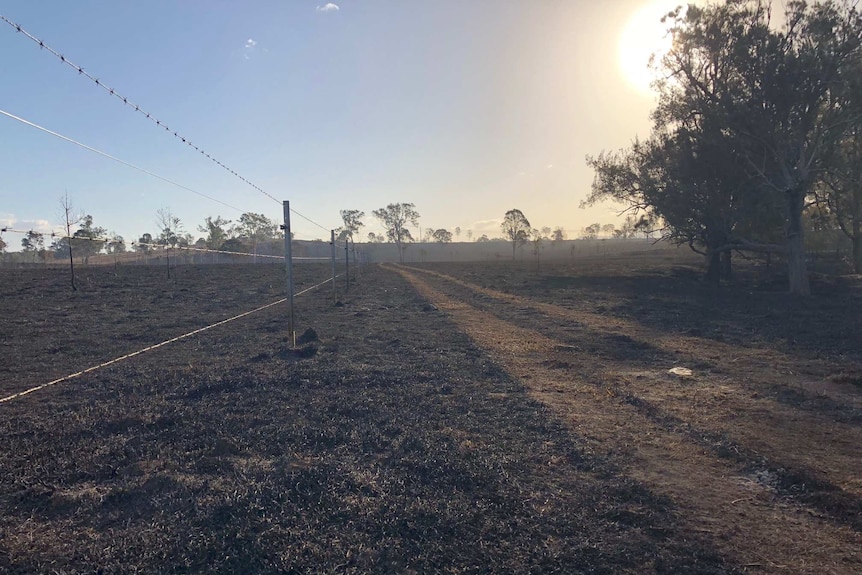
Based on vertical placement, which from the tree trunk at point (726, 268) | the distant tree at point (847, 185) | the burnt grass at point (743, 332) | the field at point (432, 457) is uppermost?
the distant tree at point (847, 185)

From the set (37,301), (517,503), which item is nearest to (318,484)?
(517,503)

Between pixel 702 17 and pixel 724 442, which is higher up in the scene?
pixel 702 17

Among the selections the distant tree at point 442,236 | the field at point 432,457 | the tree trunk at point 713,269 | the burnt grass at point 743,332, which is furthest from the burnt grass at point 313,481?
the distant tree at point 442,236

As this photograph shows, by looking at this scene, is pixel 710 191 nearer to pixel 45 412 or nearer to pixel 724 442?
pixel 724 442

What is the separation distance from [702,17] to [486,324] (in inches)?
706

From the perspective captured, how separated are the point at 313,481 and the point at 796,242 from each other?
978 inches

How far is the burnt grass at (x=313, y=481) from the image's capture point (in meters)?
3.26

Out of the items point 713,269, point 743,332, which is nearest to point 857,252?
point 713,269

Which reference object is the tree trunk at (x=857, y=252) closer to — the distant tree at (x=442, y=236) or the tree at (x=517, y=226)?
the tree at (x=517, y=226)

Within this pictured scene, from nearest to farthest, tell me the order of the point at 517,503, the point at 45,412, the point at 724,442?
1. the point at 517,503
2. the point at 724,442
3. the point at 45,412

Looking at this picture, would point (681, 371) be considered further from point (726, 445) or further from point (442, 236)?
point (442, 236)

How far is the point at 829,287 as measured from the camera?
2544cm

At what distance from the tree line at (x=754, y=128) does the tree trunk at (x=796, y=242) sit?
1.7 inches

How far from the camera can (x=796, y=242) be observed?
22844 mm
